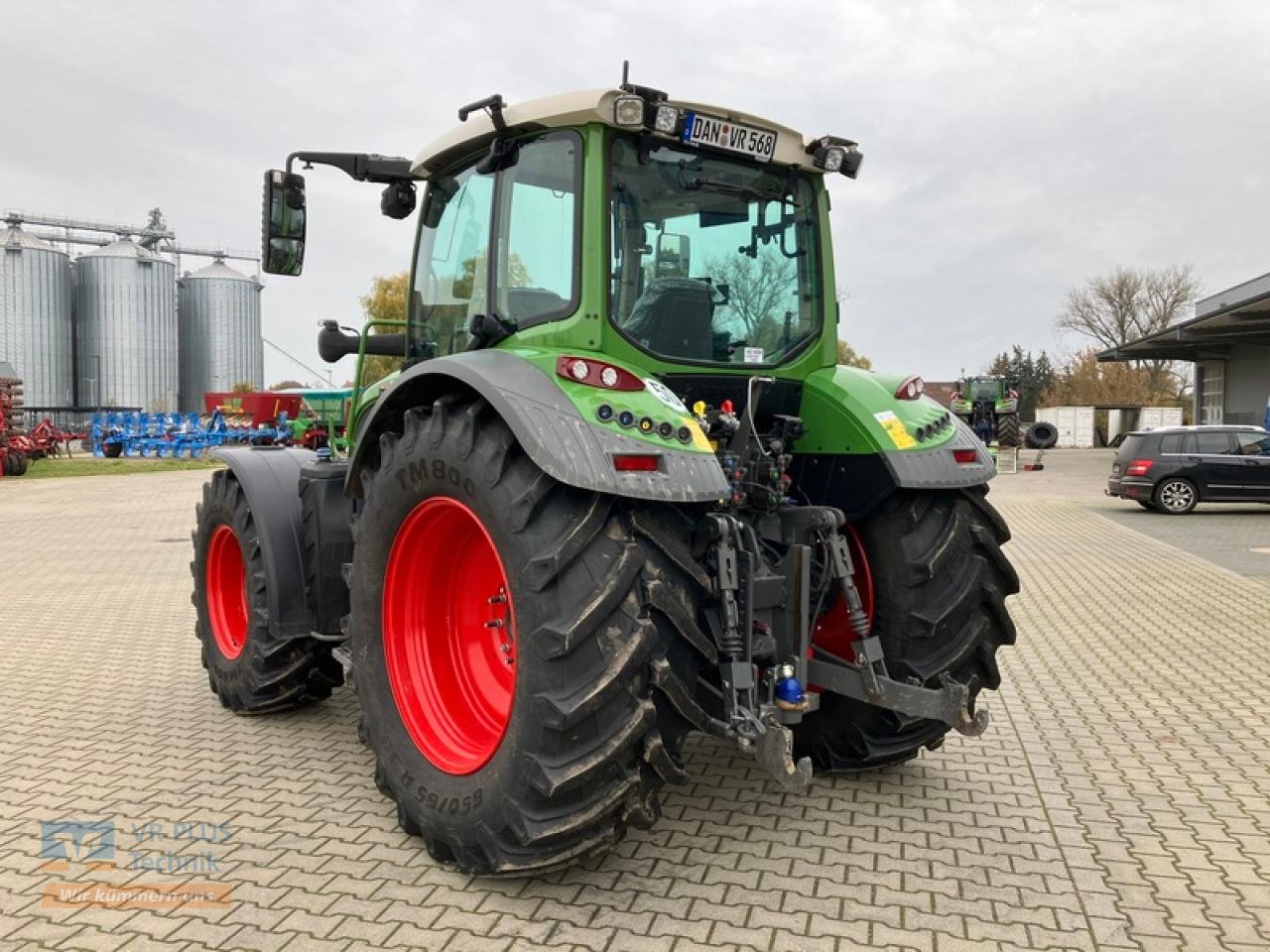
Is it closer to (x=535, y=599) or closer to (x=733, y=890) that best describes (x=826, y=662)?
(x=733, y=890)

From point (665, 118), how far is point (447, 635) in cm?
211

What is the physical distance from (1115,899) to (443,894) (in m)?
2.18

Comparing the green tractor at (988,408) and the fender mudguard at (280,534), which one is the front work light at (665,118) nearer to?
the fender mudguard at (280,534)

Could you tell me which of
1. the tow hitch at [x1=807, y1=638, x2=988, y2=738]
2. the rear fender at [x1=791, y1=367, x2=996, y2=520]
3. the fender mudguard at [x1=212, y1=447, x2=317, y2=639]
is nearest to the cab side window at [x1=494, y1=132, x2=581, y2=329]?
the rear fender at [x1=791, y1=367, x2=996, y2=520]

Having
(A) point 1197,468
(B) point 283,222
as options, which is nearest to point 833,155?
(B) point 283,222

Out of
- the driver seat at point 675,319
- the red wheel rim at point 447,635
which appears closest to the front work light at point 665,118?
the driver seat at point 675,319

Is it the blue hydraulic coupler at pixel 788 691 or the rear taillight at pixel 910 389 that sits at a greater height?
the rear taillight at pixel 910 389

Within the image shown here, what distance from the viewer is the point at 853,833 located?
144 inches

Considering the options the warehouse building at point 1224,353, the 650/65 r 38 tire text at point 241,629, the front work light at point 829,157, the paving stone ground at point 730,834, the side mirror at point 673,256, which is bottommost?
the paving stone ground at point 730,834

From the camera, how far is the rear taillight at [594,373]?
3145 millimetres

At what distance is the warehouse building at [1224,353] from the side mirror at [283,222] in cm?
2474

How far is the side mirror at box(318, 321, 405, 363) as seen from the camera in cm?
479

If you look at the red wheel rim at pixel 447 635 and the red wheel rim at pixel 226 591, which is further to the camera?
the red wheel rim at pixel 226 591

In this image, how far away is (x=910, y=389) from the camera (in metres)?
4.12
